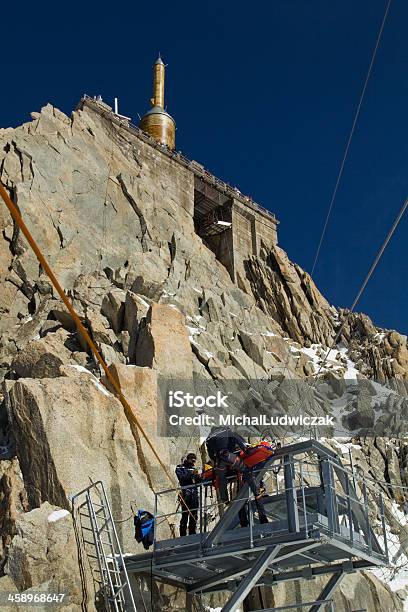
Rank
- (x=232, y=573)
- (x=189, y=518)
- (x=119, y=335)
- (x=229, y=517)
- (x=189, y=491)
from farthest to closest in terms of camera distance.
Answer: (x=119, y=335) < (x=189, y=491) < (x=189, y=518) < (x=232, y=573) < (x=229, y=517)

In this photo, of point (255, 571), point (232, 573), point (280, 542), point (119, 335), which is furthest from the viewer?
point (119, 335)

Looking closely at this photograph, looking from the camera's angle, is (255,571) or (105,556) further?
(105,556)

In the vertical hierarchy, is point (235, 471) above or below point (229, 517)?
above

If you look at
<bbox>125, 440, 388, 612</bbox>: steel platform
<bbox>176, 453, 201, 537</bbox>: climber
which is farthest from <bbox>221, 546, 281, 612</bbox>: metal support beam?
<bbox>176, 453, 201, 537</bbox>: climber

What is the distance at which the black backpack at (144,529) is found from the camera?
15586mm

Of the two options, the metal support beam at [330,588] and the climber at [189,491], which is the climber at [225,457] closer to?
the climber at [189,491]

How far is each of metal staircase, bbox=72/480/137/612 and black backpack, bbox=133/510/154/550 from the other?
0.59 meters

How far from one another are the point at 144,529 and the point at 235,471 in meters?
2.76

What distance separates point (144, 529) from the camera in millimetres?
15688

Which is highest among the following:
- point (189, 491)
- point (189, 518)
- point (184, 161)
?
point (184, 161)

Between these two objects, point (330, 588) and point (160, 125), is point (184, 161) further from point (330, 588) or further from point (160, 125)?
point (330, 588)

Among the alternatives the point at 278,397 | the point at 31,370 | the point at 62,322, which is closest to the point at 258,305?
the point at 278,397

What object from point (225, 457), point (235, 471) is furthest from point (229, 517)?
point (225, 457)

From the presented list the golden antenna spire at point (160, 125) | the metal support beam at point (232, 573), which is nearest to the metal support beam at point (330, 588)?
the metal support beam at point (232, 573)
